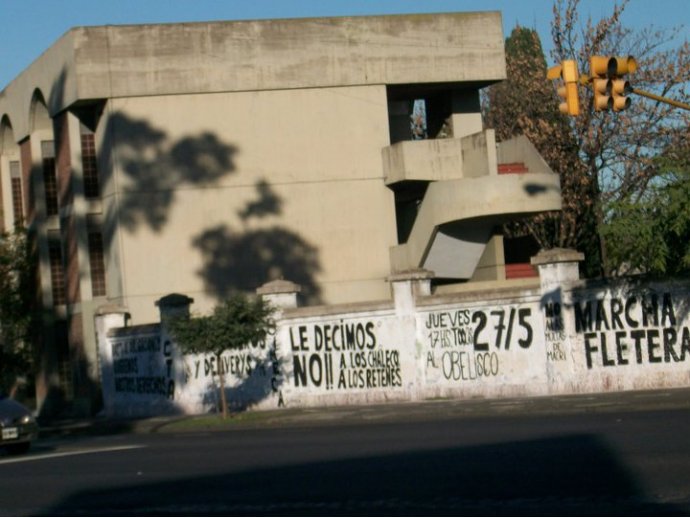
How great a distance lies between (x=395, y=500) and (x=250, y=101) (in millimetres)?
31237

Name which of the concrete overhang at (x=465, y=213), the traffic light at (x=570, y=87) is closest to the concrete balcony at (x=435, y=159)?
the concrete overhang at (x=465, y=213)

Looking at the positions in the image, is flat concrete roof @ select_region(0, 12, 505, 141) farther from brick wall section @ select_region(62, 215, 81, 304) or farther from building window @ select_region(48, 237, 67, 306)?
building window @ select_region(48, 237, 67, 306)

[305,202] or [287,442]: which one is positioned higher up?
[305,202]

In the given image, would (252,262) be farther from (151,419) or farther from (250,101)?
(151,419)

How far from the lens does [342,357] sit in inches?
1293

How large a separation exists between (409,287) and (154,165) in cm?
1331

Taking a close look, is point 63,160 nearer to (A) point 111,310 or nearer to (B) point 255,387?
(A) point 111,310

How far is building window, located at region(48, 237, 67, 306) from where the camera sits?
47.4 meters

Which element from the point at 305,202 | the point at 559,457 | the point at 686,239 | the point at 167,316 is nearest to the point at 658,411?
the point at 686,239

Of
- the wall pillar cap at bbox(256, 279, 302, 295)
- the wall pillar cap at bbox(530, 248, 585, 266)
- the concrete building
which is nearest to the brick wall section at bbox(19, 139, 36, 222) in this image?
the concrete building

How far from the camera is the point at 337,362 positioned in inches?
1298

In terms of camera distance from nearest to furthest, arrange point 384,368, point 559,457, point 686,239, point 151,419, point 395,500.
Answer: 1. point 395,500
2. point 559,457
3. point 686,239
4. point 384,368
5. point 151,419

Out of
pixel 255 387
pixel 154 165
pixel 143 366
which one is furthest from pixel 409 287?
pixel 154 165

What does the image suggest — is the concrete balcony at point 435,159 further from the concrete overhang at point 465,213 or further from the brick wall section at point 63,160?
the brick wall section at point 63,160
